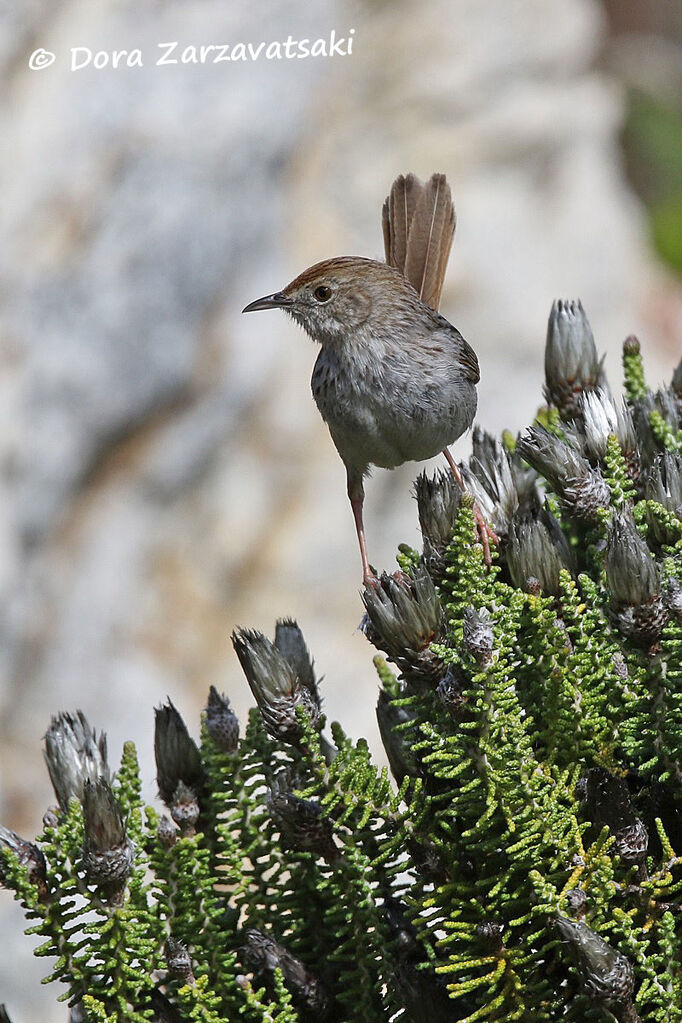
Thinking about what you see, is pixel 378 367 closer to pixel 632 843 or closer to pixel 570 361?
pixel 570 361

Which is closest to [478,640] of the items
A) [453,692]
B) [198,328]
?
[453,692]

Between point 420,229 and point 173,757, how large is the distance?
82.0 inches

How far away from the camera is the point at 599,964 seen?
4.90 ft

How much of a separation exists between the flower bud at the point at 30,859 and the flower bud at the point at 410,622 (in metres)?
0.61

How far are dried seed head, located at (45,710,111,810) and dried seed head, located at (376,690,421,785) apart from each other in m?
0.46

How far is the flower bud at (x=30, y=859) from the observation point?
173 cm

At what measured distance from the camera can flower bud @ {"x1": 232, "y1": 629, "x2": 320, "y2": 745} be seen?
5.78 ft

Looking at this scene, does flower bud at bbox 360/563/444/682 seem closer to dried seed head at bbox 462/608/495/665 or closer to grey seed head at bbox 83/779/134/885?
dried seed head at bbox 462/608/495/665

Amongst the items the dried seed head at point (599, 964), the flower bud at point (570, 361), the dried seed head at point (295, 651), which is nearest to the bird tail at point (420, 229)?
the flower bud at point (570, 361)

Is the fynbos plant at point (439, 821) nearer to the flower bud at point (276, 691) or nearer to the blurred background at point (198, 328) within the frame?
the flower bud at point (276, 691)

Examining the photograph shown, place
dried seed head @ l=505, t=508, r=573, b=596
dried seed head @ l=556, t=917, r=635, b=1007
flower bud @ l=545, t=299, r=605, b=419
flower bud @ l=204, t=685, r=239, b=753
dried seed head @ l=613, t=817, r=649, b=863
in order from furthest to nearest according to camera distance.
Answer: flower bud @ l=545, t=299, r=605, b=419
flower bud @ l=204, t=685, r=239, b=753
dried seed head @ l=505, t=508, r=573, b=596
dried seed head @ l=613, t=817, r=649, b=863
dried seed head @ l=556, t=917, r=635, b=1007

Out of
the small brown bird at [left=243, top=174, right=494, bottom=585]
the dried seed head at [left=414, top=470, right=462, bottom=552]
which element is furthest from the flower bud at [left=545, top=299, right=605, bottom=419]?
the dried seed head at [left=414, top=470, right=462, bottom=552]

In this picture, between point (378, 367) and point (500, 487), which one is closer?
point (500, 487)

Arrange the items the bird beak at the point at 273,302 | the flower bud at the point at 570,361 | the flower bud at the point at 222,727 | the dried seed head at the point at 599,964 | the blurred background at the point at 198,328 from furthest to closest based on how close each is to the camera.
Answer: the blurred background at the point at 198,328
the bird beak at the point at 273,302
the flower bud at the point at 570,361
the flower bud at the point at 222,727
the dried seed head at the point at 599,964
